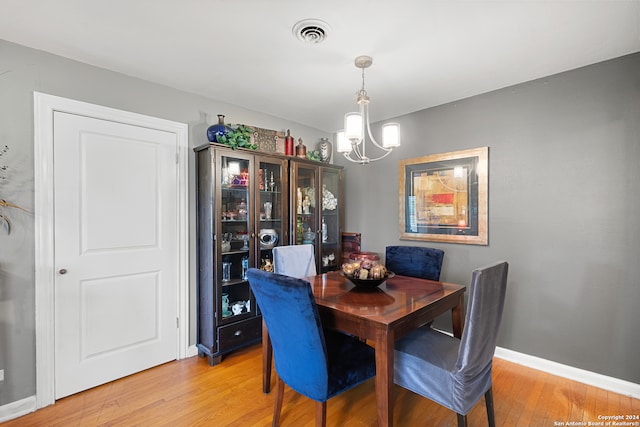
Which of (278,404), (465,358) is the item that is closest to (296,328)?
(278,404)

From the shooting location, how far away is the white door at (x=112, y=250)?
217 cm

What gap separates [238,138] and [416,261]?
6.58 ft

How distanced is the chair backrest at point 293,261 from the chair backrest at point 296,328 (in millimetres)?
845

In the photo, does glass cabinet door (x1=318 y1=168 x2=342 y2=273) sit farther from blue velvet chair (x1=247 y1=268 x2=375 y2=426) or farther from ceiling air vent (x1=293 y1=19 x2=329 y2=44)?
blue velvet chair (x1=247 y1=268 x2=375 y2=426)

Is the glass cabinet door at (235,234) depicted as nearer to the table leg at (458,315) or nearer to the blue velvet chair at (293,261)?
the blue velvet chair at (293,261)

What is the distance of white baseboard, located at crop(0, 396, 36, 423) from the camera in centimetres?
192

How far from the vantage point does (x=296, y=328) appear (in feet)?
4.95

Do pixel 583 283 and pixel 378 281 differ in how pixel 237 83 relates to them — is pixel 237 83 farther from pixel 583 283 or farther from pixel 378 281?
pixel 583 283

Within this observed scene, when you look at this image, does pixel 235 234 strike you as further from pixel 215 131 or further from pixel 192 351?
pixel 192 351

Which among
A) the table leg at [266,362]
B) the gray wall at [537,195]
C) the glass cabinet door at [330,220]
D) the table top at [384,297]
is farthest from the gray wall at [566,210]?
the table leg at [266,362]

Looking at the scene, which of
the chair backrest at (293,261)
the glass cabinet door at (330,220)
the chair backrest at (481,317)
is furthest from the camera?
the glass cabinet door at (330,220)

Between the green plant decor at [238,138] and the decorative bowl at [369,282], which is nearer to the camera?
the decorative bowl at [369,282]

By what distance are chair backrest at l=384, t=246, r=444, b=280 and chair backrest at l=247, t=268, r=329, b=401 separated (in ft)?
5.00

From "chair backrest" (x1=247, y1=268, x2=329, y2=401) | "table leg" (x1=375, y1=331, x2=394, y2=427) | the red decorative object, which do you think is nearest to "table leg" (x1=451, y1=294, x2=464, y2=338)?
"table leg" (x1=375, y1=331, x2=394, y2=427)
